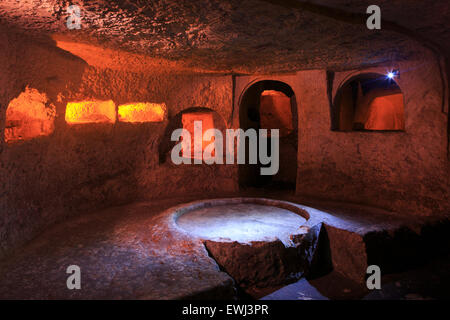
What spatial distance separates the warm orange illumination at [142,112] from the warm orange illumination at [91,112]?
0.19 metres

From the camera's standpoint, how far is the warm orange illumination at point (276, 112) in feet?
33.1

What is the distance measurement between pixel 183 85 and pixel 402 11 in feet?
13.6

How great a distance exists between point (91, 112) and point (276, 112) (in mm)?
6674

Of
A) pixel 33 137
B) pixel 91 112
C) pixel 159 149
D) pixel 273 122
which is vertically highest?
pixel 273 122

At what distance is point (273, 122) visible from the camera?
1022 centimetres

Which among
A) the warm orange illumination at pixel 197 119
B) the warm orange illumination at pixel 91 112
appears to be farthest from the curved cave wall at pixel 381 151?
the warm orange illumination at pixel 197 119

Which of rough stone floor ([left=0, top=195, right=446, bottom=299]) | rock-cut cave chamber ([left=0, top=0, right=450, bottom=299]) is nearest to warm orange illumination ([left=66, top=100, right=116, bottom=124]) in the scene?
rock-cut cave chamber ([left=0, top=0, right=450, bottom=299])

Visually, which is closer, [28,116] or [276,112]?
[28,116]

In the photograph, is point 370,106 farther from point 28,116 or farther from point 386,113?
point 28,116

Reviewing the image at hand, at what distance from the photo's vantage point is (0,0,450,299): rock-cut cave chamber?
9.40 ft

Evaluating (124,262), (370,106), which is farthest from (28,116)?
(370,106)

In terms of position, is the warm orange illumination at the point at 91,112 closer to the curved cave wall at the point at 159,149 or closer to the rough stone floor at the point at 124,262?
the curved cave wall at the point at 159,149

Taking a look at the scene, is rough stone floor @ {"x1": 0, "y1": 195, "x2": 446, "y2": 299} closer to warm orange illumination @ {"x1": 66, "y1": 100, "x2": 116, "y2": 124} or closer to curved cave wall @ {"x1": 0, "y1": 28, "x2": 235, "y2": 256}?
curved cave wall @ {"x1": 0, "y1": 28, "x2": 235, "y2": 256}

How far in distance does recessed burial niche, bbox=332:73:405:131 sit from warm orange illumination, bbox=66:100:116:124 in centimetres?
787
